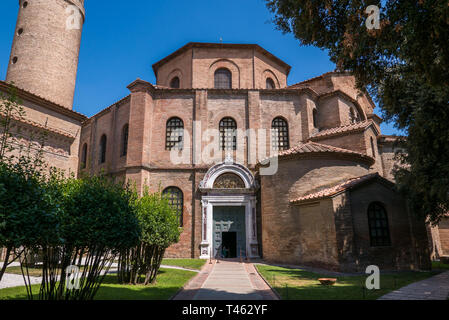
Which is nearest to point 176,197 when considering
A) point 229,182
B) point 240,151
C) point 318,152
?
point 229,182

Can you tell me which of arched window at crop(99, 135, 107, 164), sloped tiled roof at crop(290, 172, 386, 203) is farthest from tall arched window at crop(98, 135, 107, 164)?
sloped tiled roof at crop(290, 172, 386, 203)

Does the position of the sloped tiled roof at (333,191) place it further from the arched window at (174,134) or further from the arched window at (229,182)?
the arched window at (174,134)

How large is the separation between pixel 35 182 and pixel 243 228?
48.0 ft

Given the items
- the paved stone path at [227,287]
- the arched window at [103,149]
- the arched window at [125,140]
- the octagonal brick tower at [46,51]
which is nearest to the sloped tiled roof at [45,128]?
the octagonal brick tower at [46,51]

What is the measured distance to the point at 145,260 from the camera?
9.74 meters

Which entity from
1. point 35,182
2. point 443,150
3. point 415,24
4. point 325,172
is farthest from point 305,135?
point 35,182

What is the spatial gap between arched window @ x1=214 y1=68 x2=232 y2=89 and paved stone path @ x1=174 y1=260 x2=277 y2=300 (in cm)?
1541

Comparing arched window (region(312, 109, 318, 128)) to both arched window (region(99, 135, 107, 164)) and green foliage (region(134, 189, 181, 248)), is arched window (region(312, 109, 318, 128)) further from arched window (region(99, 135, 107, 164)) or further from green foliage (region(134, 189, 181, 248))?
arched window (region(99, 135, 107, 164))

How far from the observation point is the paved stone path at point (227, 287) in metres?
7.27

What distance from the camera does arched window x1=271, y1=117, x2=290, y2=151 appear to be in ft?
65.8

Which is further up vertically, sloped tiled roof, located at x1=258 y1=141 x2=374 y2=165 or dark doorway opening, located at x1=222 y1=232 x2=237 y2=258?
sloped tiled roof, located at x1=258 y1=141 x2=374 y2=165

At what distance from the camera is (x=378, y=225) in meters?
13.3

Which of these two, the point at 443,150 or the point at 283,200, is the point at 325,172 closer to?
the point at 283,200

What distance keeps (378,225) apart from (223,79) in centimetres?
1556
